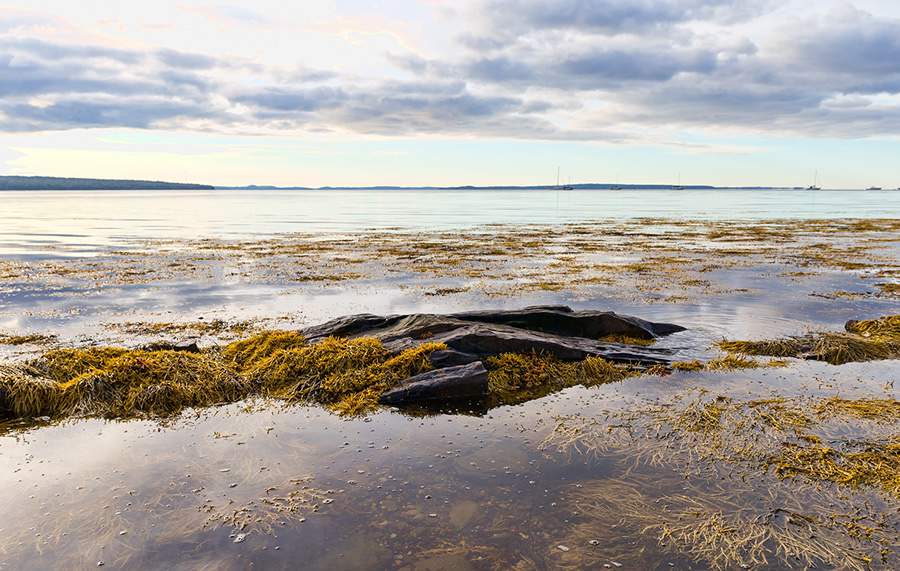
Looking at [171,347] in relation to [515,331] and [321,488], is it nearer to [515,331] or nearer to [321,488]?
[321,488]

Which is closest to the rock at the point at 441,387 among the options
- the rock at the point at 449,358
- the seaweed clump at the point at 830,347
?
the rock at the point at 449,358

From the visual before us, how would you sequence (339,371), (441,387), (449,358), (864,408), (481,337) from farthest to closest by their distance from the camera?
(481,337) → (449,358) → (339,371) → (441,387) → (864,408)

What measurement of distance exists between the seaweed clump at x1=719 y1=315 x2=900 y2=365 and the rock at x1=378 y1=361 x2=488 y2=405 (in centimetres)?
719

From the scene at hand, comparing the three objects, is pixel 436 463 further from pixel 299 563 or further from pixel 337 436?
pixel 299 563

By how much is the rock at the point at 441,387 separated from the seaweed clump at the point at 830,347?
7193mm

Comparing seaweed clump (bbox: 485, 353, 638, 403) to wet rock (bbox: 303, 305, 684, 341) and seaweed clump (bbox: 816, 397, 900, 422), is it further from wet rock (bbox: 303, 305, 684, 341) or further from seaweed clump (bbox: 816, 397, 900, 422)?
seaweed clump (bbox: 816, 397, 900, 422)

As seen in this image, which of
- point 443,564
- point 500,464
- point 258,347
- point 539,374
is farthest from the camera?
point 258,347

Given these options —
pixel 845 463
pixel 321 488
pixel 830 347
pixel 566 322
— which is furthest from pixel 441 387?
pixel 830 347

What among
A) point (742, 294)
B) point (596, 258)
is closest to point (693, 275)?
point (742, 294)

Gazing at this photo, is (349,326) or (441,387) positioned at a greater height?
(349,326)

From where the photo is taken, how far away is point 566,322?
51.8 ft

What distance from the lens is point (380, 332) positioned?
1497 centimetres

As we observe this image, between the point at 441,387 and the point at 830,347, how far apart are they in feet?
32.0

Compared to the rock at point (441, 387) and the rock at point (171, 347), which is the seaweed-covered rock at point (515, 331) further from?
the rock at point (171, 347)
